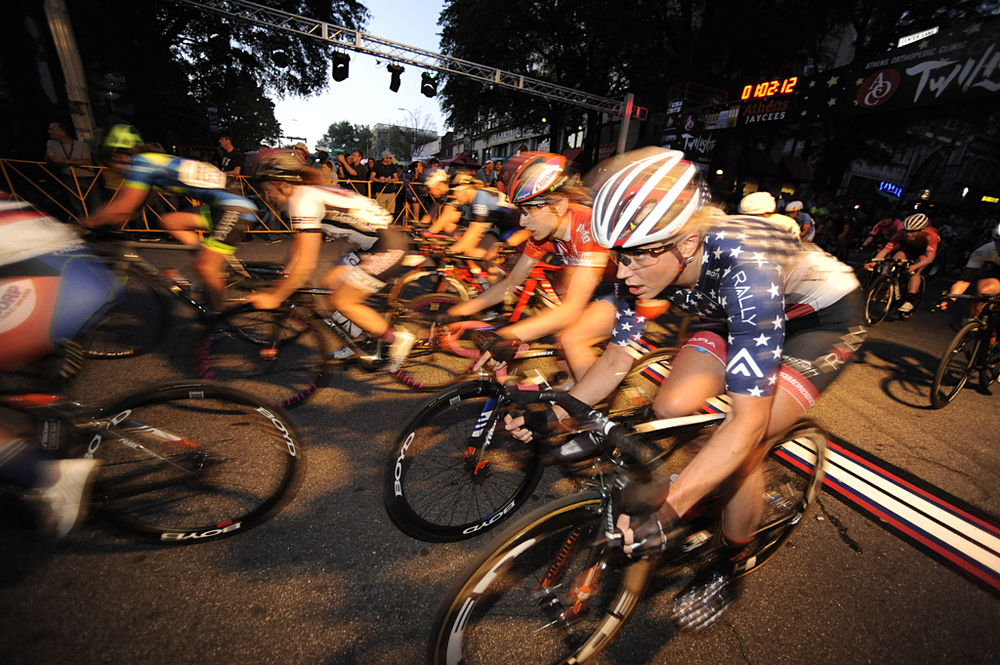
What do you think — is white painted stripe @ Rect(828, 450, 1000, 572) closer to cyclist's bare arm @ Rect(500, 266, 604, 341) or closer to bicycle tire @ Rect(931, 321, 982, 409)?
bicycle tire @ Rect(931, 321, 982, 409)

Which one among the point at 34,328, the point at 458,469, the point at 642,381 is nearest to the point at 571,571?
the point at 458,469

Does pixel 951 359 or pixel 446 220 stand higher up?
pixel 446 220

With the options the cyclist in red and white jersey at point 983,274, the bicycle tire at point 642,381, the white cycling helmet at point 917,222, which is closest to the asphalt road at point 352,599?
the bicycle tire at point 642,381

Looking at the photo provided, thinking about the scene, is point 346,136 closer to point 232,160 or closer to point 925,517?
point 232,160

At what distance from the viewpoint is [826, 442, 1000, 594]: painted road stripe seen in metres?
2.46

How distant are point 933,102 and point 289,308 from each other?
19.7 metres

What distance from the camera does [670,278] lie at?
1.96m

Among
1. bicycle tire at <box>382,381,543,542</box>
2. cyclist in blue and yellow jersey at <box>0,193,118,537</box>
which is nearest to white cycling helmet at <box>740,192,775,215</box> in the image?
bicycle tire at <box>382,381,543,542</box>

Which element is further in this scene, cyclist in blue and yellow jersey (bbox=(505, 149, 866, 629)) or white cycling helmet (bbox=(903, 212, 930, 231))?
white cycling helmet (bbox=(903, 212, 930, 231))

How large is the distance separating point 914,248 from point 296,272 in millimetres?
10541

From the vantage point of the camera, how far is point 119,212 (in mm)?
3887

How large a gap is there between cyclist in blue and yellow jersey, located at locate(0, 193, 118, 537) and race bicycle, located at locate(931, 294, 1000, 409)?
6.86m

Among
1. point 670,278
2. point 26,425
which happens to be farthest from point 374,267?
point 670,278

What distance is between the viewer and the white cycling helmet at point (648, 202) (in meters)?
1.75
